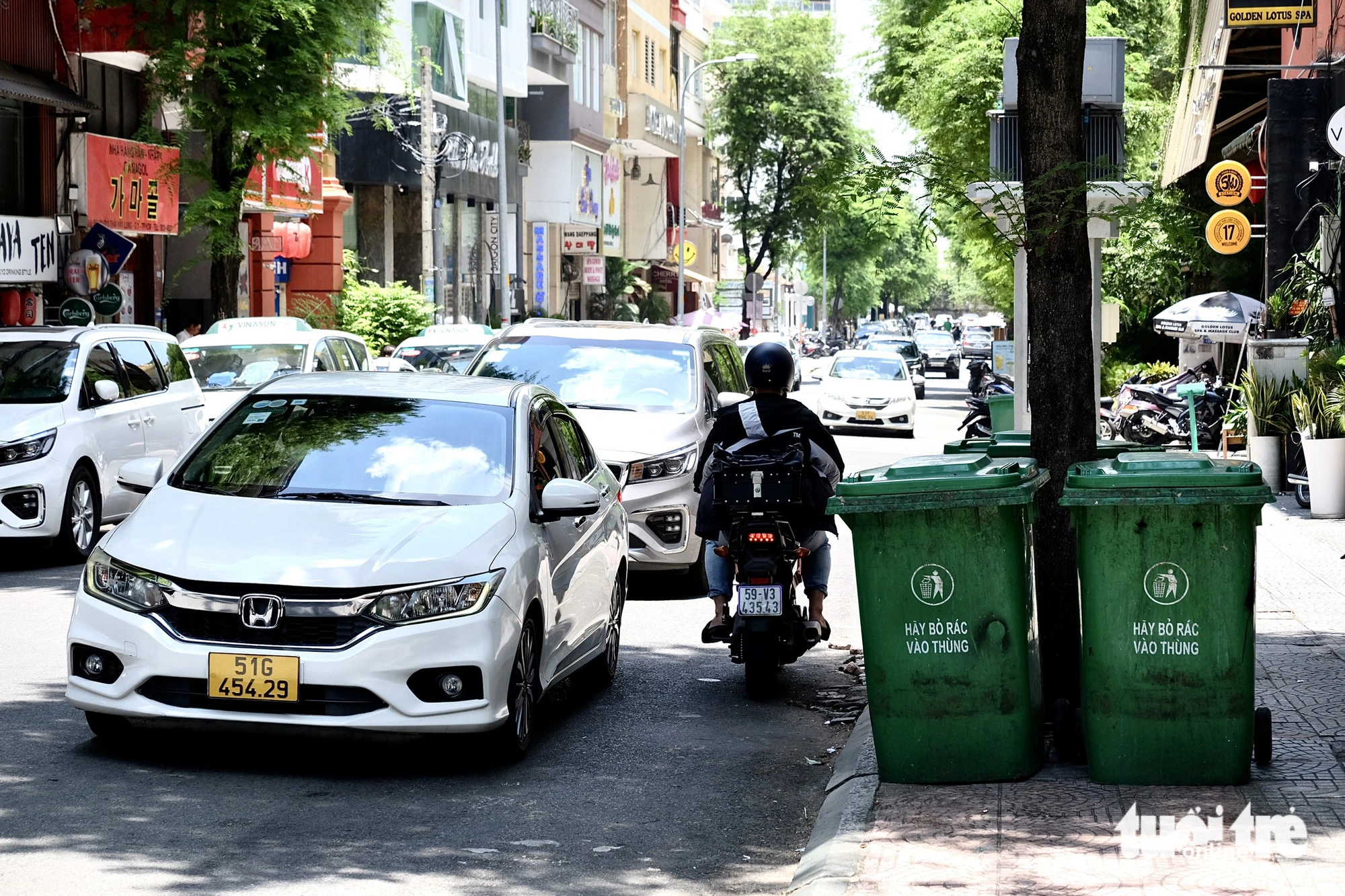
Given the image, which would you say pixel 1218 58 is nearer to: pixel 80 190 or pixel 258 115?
pixel 258 115

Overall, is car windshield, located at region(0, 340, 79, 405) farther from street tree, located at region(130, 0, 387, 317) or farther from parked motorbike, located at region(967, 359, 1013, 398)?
parked motorbike, located at region(967, 359, 1013, 398)

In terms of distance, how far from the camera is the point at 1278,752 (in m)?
7.05

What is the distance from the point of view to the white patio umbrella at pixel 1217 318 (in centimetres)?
2623

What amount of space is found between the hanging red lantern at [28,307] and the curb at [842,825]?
62.4 feet

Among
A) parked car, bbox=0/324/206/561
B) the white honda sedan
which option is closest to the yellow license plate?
the white honda sedan

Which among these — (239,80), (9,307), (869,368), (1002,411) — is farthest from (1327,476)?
(869,368)

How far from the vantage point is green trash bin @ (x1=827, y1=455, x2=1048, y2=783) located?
6512mm

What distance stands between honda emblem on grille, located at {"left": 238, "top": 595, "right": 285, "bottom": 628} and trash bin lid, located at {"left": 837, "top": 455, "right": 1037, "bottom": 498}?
6.88 ft

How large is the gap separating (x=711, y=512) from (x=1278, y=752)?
9.58 feet

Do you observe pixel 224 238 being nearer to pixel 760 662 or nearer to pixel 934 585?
pixel 760 662

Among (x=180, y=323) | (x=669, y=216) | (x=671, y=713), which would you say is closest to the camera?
(x=671, y=713)

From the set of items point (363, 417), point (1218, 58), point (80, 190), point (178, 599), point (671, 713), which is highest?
point (1218, 58)

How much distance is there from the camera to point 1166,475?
640 cm

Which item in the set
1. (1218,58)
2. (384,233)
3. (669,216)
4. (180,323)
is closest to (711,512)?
(1218,58)
